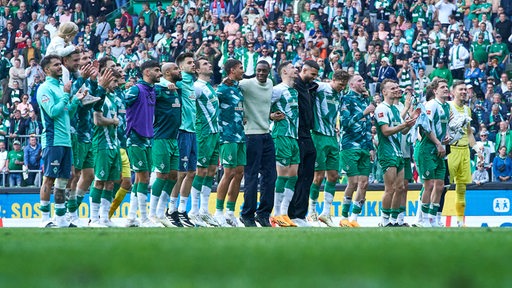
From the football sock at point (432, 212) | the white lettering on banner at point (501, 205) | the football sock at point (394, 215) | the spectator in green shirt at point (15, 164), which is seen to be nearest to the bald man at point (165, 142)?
the football sock at point (394, 215)

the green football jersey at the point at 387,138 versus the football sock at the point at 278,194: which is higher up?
the green football jersey at the point at 387,138

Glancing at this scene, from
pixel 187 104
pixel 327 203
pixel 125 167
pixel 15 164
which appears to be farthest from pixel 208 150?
pixel 15 164

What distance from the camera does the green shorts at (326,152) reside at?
1622 centimetres

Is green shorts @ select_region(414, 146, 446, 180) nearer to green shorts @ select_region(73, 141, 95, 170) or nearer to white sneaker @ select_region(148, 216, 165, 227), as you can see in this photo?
white sneaker @ select_region(148, 216, 165, 227)

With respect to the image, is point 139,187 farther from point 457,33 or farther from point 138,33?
point 138,33

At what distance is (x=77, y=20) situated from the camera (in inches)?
1325

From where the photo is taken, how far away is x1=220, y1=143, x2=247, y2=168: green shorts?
15172 mm

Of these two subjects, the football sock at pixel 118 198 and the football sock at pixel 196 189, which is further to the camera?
the football sock at pixel 118 198

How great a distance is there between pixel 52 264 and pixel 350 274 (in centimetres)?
157

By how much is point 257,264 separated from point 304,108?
35.4ft

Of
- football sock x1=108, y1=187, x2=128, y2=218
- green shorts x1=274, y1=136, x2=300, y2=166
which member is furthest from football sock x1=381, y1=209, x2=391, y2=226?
football sock x1=108, y1=187, x2=128, y2=218

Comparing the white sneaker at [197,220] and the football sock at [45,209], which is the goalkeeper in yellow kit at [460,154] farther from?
the football sock at [45,209]

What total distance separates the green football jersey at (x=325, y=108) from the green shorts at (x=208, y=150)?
1622mm

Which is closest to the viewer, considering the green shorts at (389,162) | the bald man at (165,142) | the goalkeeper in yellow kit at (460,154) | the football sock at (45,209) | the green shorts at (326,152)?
the football sock at (45,209)
